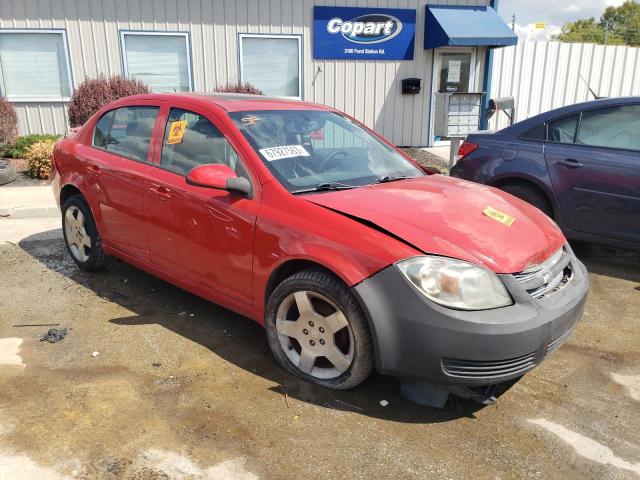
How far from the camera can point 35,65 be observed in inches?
417

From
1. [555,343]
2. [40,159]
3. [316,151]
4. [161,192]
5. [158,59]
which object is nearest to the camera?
[555,343]

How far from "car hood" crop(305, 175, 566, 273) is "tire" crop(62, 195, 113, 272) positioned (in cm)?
241

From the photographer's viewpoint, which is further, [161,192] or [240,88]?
[240,88]

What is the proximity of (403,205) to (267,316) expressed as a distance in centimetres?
100

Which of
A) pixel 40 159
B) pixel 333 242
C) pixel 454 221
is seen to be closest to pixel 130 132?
pixel 333 242

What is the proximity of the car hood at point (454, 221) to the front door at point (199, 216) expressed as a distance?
1.71 ft

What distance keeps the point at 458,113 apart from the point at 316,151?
595 centimetres

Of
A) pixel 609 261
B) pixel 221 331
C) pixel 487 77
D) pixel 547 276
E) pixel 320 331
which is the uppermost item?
pixel 487 77

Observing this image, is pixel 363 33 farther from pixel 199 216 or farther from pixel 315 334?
pixel 315 334

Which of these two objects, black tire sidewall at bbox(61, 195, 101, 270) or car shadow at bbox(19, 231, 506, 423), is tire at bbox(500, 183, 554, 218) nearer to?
car shadow at bbox(19, 231, 506, 423)

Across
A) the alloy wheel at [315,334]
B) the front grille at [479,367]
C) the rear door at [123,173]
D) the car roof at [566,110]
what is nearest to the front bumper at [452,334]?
the front grille at [479,367]

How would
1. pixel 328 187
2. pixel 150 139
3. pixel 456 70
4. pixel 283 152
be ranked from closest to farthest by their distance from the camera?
pixel 328 187 → pixel 283 152 → pixel 150 139 → pixel 456 70

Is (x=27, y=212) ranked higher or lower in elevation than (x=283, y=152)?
lower

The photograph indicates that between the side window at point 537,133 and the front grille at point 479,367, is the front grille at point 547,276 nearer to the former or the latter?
the front grille at point 479,367
